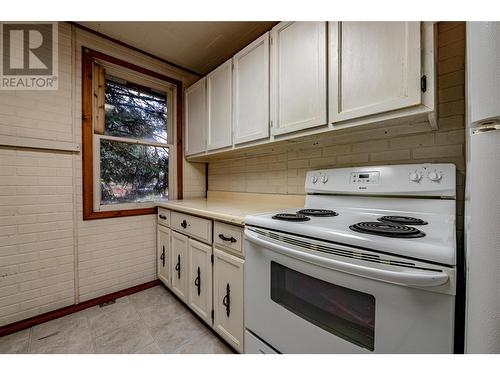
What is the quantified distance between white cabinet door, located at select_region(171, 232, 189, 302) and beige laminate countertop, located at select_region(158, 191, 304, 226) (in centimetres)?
27

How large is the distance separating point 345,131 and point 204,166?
6.26 ft

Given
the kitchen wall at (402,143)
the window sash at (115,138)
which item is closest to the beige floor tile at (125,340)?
the window sash at (115,138)

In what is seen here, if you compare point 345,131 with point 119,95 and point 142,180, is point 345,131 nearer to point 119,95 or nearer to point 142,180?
point 142,180

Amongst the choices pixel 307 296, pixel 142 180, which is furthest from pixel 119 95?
pixel 307 296

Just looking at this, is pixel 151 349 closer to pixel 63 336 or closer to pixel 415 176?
pixel 63 336

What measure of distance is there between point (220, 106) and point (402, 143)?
1.44 m

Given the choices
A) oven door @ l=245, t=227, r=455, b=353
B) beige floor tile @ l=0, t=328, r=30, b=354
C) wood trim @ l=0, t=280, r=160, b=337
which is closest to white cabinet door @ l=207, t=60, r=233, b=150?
oven door @ l=245, t=227, r=455, b=353

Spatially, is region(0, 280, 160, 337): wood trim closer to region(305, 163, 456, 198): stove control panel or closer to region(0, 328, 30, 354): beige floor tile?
region(0, 328, 30, 354): beige floor tile

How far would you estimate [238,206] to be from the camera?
6.14 ft

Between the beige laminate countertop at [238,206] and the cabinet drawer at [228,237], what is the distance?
0.05 m

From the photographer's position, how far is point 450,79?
113 cm

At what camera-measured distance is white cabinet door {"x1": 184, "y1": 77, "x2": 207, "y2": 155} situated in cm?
220

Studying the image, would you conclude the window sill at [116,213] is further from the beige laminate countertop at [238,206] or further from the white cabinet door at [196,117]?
the white cabinet door at [196,117]

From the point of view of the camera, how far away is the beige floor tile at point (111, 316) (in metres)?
1.65
